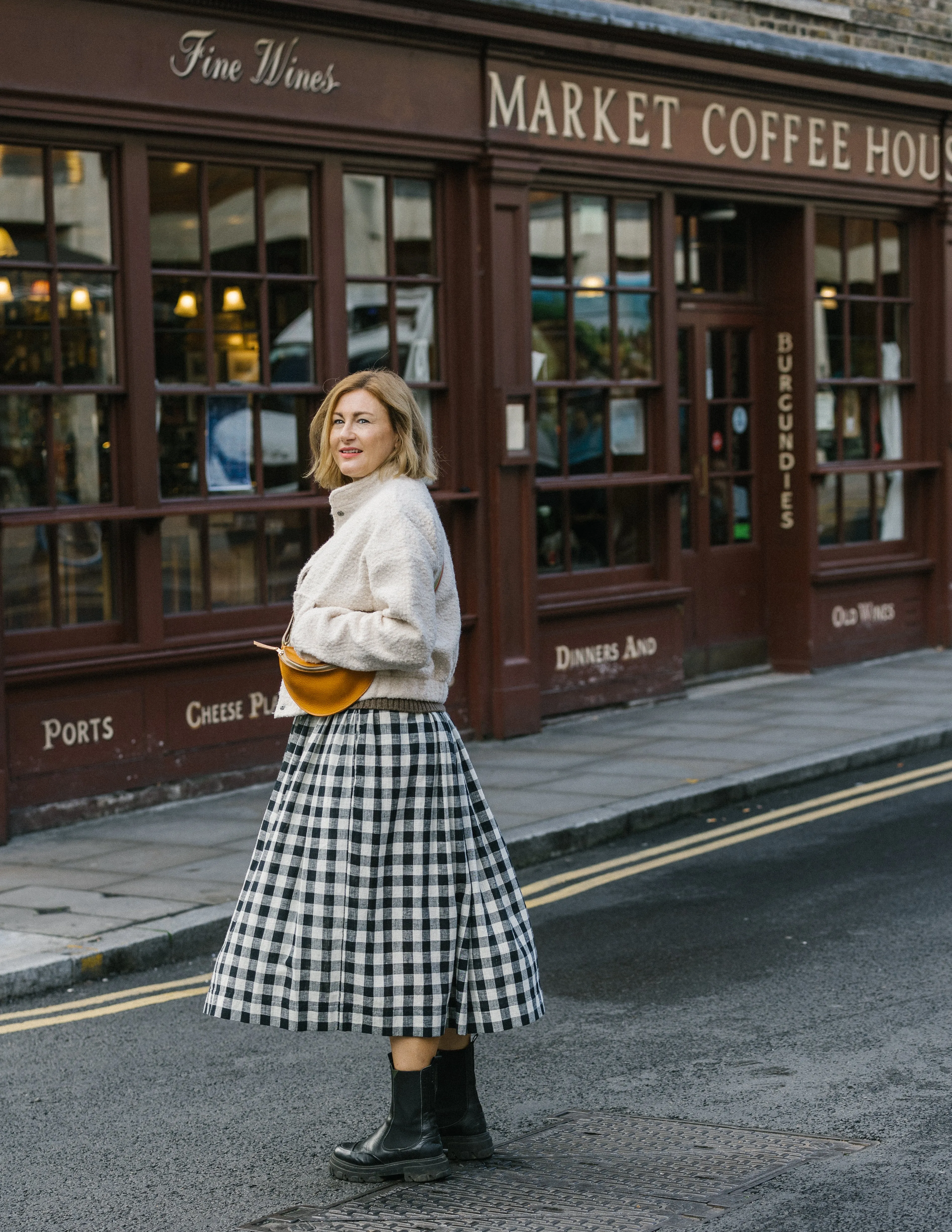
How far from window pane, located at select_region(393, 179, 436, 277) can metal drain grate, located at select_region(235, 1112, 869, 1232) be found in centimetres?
705

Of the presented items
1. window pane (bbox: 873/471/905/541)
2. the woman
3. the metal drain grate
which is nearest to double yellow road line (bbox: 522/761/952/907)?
the metal drain grate

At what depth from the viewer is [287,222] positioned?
32.6 feet

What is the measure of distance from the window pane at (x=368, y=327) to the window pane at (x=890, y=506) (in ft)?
17.7

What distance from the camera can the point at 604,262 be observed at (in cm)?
1185

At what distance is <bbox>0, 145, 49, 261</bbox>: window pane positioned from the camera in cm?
870

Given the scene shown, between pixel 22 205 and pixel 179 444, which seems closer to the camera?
pixel 22 205

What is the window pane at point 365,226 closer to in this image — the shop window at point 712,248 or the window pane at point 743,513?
the shop window at point 712,248

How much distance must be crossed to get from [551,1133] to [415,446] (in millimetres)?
1748

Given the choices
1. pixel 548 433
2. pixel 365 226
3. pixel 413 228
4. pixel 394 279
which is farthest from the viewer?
pixel 548 433

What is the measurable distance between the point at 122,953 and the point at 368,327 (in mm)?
5065

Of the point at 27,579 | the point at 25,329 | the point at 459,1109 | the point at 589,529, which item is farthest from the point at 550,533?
the point at 459,1109

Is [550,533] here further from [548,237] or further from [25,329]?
[25,329]

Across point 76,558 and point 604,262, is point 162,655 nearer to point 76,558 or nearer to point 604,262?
point 76,558

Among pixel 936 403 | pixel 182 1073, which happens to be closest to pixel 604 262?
pixel 936 403
